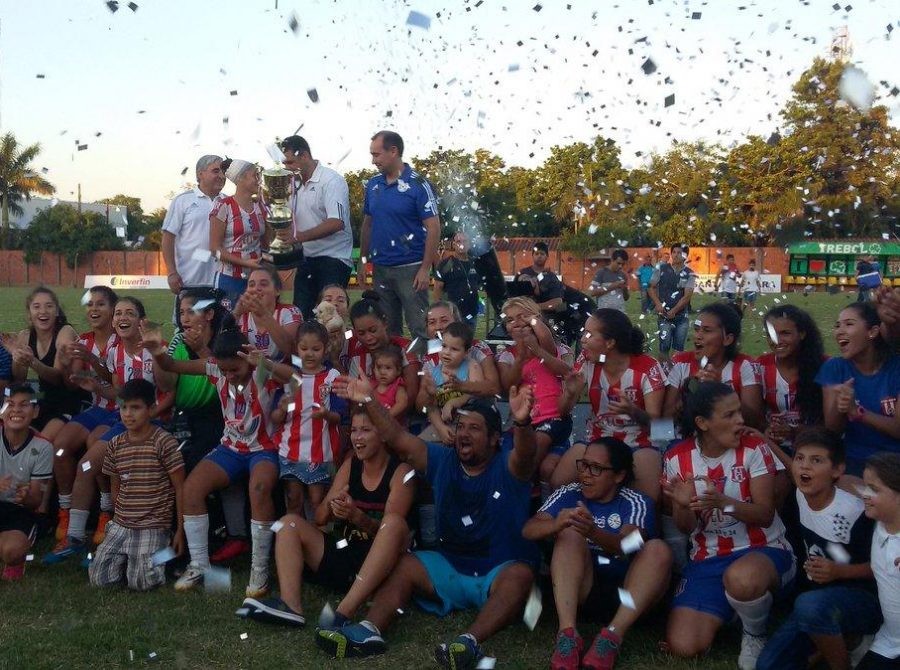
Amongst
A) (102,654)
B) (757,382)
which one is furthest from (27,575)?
(757,382)

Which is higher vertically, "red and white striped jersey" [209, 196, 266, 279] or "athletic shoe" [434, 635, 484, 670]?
"red and white striped jersey" [209, 196, 266, 279]

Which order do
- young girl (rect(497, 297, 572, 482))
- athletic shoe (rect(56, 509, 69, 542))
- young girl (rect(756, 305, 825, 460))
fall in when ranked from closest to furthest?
young girl (rect(756, 305, 825, 460))
young girl (rect(497, 297, 572, 482))
athletic shoe (rect(56, 509, 69, 542))

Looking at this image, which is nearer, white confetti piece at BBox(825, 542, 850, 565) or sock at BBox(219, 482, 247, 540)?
white confetti piece at BBox(825, 542, 850, 565)

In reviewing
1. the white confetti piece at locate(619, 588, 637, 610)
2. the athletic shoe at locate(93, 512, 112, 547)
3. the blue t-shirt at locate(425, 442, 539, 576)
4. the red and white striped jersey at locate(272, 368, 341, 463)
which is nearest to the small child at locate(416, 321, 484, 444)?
the red and white striped jersey at locate(272, 368, 341, 463)

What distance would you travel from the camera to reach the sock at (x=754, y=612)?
3.92 m

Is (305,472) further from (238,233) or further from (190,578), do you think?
(238,233)

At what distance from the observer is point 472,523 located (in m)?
4.52

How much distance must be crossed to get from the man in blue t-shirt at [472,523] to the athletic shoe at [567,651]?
15.4 inches

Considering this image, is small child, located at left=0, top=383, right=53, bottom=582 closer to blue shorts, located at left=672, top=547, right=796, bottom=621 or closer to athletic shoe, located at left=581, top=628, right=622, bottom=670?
athletic shoe, located at left=581, top=628, right=622, bottom=670

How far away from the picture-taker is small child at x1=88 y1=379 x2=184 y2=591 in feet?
16.9

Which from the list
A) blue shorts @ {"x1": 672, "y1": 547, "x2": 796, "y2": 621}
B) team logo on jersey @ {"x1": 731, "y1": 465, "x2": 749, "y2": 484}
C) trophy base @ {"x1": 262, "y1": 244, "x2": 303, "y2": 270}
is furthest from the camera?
trophy base @ {"x1": 262, "y1": 244, "x2": 303, "y2": 270}

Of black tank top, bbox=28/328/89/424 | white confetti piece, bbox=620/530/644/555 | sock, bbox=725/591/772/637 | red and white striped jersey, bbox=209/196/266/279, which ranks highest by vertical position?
red and white striped jersey, bbox=209/196/266/279

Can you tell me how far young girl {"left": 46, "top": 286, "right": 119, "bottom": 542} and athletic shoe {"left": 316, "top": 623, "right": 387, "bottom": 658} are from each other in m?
2.23

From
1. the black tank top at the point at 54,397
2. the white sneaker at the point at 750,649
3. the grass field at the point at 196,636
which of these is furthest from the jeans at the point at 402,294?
the white sneaker at the point at 750,649
